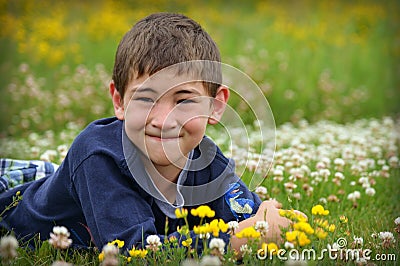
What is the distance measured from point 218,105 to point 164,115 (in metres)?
0.43

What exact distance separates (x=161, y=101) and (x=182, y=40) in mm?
338

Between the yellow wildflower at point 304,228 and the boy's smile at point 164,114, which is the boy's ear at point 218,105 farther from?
the yellow wildflower at point 304,228

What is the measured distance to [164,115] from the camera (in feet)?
7.95

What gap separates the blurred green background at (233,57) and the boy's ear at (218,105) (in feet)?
15.7

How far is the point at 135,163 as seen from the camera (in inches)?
99.6

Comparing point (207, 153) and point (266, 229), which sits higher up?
point (207, 153)

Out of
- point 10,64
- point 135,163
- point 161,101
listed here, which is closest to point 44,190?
point 135,163

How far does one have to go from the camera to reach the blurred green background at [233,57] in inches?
305

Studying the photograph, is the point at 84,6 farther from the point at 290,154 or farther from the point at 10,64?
the point at 290,154

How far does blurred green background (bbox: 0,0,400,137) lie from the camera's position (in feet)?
25.4

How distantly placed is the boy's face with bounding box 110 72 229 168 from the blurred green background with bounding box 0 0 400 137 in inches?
194

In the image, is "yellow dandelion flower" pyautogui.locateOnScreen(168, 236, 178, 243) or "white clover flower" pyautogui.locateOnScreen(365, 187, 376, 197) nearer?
"yellow dandelion flower" pyautogui.locateOnScreen(168, 236, 178, 243)

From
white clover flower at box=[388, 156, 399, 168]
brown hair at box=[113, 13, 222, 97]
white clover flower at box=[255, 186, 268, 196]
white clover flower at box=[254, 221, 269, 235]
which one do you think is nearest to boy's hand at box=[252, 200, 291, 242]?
white clover flower at box=[254, 221, 269, 235]

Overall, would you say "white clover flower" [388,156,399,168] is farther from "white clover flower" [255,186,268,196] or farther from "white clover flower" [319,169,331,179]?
"white clover flower" [255,186,268,196]
